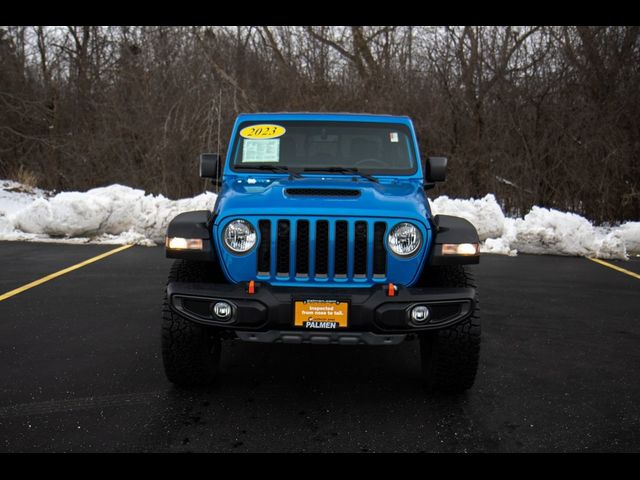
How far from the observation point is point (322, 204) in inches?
157

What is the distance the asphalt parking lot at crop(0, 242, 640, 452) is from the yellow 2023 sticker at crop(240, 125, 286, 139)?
5.70 feet

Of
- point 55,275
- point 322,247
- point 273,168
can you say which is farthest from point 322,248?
point 55,275

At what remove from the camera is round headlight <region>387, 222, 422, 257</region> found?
398 cm

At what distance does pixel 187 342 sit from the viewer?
4.08 meters

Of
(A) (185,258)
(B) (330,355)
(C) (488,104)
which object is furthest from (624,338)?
(C) (488,104)

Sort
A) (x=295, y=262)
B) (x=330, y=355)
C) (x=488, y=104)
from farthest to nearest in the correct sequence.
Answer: (x=488, y=104) < (x=330, y=355) < (x=295, y=262)

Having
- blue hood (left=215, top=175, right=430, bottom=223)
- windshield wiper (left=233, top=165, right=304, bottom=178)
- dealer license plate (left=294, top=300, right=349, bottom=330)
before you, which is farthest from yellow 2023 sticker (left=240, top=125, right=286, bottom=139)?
dealer license plate (left=294, top=300, right=349, bottom=330)

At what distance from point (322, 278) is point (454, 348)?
0.93 m

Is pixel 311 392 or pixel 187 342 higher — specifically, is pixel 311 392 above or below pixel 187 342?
below

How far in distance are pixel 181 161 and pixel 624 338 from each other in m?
13.8

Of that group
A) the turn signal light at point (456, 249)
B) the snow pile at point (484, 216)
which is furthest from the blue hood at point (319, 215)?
the snow pile at point (484, 216)

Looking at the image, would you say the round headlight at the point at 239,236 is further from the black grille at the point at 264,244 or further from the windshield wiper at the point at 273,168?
the windshield wiper at the point at 273,168

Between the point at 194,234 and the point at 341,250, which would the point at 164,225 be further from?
the point at 341,250
